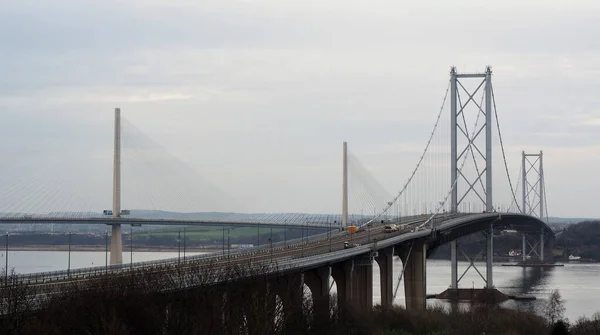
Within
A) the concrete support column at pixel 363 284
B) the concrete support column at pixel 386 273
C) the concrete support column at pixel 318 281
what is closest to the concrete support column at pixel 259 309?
the concrete support column at pixel 318 281

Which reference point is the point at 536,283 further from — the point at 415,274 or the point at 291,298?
the point at 291,298

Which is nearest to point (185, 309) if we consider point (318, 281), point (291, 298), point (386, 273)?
point (291, 298)

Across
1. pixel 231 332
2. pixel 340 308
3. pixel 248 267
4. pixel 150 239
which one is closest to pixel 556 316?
pixel 340 308

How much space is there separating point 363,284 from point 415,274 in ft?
29.1

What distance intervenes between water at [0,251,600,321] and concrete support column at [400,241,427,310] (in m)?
1.38

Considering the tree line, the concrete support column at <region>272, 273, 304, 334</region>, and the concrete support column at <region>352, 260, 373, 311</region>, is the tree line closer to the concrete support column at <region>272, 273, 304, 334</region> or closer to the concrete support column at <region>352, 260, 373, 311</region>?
the concrete support column at <region>272, 273, 304, 334</region>

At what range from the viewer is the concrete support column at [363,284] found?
120 ft

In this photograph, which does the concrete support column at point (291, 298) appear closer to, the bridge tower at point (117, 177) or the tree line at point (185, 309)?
the tree line at point (185, 309)

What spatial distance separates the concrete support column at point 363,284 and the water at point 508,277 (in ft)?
25.1

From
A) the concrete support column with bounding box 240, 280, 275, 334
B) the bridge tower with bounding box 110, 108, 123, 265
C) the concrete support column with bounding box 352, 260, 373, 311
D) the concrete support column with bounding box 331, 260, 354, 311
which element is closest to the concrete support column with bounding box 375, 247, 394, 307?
the concrete support column with bounding box 352, 260, 373, 311

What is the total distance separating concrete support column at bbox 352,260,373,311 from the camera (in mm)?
36522

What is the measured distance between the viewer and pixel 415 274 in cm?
4597

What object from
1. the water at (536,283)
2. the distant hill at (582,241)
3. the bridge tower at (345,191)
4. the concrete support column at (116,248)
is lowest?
the water at (536,283)

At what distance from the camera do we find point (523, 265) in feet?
294
